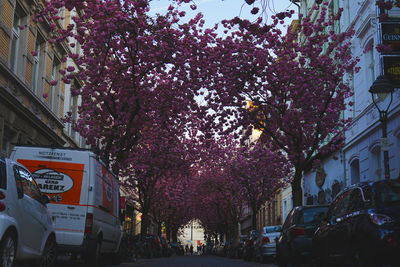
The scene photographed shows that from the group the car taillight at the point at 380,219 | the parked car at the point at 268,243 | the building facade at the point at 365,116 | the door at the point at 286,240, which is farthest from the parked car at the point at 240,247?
the car taillight at the point at 380,219

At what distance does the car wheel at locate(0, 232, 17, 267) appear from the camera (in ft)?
24.5

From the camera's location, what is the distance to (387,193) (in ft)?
28.0

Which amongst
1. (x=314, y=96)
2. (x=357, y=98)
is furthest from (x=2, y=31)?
(x=357, y=98)

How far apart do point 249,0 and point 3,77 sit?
490 inches

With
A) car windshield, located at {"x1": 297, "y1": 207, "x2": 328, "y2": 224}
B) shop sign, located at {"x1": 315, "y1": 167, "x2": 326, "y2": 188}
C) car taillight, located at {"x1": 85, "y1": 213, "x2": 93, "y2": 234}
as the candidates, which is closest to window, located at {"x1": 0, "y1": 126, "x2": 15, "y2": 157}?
car taillight, located at {"x1": 85, "y1": 213, "x2": 93, "y2": 234}

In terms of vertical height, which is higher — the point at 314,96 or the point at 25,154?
the point at 314,96

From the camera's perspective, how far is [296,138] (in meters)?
21.5

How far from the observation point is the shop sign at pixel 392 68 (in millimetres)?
14734

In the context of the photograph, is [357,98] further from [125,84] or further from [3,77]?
[3,77]

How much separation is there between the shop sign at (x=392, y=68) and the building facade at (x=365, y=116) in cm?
408

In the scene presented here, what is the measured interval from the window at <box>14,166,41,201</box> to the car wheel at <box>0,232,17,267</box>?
0.92m

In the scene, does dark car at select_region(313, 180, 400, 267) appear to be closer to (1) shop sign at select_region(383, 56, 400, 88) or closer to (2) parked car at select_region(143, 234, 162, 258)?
(1) shop sign at select_region(383, 56, 400, 88)

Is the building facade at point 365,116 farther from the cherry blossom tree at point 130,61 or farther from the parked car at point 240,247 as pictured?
the parked car at point 240,247

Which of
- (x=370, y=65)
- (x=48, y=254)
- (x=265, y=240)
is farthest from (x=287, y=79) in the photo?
(x=48, y=254)
